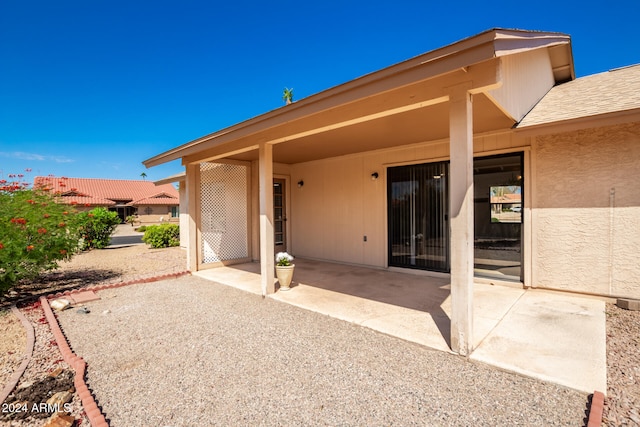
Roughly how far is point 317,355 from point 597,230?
468 centimetres

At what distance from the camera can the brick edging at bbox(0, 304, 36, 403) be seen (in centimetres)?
244

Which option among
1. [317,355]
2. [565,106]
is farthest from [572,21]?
[317,355]

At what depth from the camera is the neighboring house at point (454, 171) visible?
291 cm

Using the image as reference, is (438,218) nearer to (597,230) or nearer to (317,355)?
(597,230)

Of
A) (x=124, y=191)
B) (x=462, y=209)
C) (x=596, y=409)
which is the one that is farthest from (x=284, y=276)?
(x=124, y=191)

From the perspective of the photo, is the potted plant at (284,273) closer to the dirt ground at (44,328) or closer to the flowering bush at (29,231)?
the dirt ground at (44,328)

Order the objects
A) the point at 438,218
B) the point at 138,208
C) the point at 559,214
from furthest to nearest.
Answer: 1. the point at 138,208
2. the point at 438,218
3. the point at 559,214

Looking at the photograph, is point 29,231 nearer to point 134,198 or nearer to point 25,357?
point 25,357

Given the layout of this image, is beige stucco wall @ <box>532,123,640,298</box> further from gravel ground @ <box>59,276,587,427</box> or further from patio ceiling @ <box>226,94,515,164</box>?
gravel ground @ <box>59,276,587,427</box>

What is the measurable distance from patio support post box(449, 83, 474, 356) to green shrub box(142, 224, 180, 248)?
1265cm

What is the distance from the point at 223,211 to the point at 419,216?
16.5 ft

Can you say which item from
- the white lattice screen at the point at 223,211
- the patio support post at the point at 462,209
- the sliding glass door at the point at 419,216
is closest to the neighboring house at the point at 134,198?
the white lattice screen at the point at 223,211

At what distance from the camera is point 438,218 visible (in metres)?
6.21

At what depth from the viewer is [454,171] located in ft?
9.53
